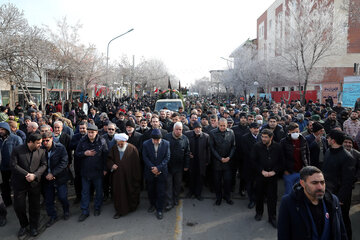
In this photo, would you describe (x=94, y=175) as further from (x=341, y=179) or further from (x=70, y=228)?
(x=341, y=179)

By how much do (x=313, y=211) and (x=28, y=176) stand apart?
4.29 meters

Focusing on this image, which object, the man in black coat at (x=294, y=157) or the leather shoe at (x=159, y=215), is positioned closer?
the man in black coat at (x=294, y=157)

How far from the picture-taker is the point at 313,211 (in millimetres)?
2471

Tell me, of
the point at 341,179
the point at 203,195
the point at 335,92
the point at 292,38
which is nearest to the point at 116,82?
the point at 292,38

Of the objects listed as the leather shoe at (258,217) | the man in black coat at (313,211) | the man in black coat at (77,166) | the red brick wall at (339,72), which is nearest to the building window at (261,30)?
the red brick wall at (339,72)

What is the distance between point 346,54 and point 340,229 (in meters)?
36.4

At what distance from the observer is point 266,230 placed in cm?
458

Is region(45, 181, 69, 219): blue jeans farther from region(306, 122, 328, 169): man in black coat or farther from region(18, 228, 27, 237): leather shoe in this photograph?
region(306, 122, 328, 169): man in black coat

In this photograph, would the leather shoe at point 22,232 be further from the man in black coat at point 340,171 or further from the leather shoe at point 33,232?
the man in black coat at point 340,171

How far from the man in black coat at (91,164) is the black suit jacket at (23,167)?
825 mm

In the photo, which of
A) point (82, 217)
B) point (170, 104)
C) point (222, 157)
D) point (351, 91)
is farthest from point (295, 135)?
point (351, 91)

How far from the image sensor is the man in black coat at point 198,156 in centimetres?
588

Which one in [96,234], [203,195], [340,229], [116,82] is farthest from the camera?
[116,82]

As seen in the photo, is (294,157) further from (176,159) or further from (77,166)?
(77,166)
